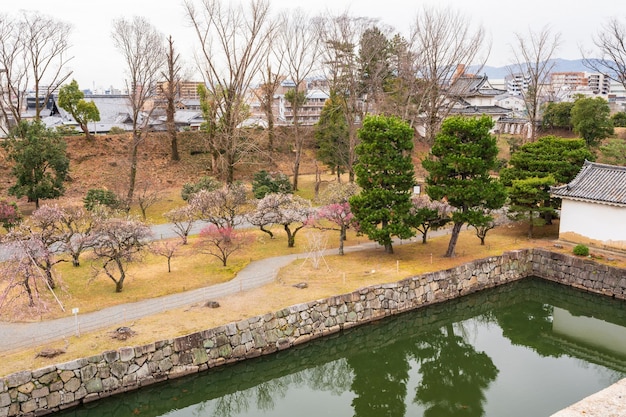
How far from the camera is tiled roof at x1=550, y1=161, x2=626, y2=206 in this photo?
25609 millimetres

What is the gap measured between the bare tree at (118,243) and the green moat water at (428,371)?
6.15m


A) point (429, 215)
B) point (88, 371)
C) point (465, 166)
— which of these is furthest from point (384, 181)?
point (88, 371)

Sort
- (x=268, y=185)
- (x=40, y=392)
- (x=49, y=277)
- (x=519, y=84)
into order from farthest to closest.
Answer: (x=519, y=84) → (x=268, y=185) → (x=49, y=277) → (x=40, y=392)

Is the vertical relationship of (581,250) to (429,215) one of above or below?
below

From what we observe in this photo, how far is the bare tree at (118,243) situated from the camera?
68.2ft

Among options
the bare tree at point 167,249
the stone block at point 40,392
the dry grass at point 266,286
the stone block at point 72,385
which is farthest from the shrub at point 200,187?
the stone block at point 40,392

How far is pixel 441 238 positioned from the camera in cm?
2967

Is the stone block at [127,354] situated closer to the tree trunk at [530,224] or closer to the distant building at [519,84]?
the tree trunk at [530,224]

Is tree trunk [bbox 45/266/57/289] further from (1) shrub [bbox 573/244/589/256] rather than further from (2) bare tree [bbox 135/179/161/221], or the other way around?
(1) shrub [bbox 573/244/589/256]

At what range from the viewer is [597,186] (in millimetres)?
26609

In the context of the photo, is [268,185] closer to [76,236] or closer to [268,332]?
[76,236]

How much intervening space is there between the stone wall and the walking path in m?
2.15

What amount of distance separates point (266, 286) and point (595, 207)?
17160mm

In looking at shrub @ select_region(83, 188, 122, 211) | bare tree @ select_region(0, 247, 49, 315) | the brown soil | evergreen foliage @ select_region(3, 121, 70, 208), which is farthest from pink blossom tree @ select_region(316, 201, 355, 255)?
evergreen foliage @ select_region(3, 121, 70, 208)
